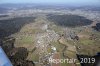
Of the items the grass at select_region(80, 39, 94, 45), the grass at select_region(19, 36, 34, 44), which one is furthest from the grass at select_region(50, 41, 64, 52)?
the grass at select_region(19, 36, 34, 44)

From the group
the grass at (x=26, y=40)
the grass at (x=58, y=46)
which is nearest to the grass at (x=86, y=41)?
the grass at (x=58, y=46)

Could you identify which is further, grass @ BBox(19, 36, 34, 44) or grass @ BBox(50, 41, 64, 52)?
grass @ BBox(19, 36, 34, 44)

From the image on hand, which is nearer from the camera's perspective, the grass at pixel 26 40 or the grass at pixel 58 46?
the grass at pixel 58 46

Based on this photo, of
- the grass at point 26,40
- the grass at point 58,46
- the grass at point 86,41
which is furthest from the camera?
the grass at point 26,40

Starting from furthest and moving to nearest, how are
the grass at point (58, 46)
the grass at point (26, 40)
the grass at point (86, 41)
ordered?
the grass at point (26, 40) → the grass at point (86, 41) → the grass at point (58, 46)

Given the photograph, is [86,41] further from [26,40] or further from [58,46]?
[26,40]

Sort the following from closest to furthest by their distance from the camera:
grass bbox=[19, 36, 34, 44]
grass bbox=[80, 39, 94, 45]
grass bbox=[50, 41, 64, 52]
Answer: grass bbox=[50, 41, 64, 52] → grass bbox=[80, 39, 94, 45] → grass bbox=[19, 36, 34, 44]

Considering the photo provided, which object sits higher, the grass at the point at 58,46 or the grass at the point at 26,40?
the grass at the point at 26,40

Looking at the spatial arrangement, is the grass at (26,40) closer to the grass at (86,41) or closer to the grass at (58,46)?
the grass at (58,46)

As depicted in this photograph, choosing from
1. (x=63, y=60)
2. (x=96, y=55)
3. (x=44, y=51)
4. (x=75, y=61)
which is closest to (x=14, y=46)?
(x=44, y=51)

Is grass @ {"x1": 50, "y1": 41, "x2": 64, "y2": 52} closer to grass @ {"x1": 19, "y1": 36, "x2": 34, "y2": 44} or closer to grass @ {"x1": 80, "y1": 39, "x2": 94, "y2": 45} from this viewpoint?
grass @ {"x1": 80, "y1": 39, "x2": 94, "y2": 45}

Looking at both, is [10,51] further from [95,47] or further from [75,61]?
[95,47]
